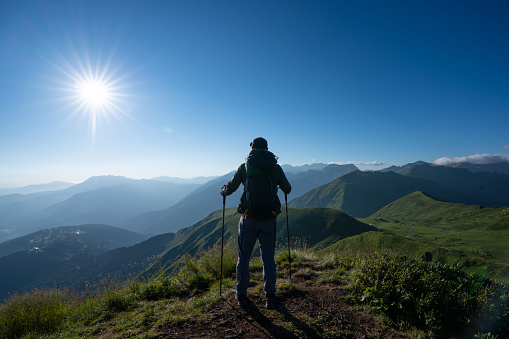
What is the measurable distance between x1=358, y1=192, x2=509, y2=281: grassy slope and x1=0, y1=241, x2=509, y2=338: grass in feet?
21.8

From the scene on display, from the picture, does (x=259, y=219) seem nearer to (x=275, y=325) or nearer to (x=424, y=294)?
(x=275, y=325)

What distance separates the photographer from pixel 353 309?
16.4 feet

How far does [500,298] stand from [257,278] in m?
5.62

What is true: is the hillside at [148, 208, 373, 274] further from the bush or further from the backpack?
the backpack

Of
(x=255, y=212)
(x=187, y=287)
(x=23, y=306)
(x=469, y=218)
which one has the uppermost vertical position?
(x=255, y=212)

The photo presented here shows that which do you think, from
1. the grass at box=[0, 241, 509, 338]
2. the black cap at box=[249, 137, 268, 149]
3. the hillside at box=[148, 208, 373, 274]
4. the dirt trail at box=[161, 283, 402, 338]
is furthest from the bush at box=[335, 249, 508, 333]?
the hillside at box=[148, 208, 373, 274]

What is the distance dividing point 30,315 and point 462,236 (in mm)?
137822

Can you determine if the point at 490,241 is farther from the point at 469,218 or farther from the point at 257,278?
the point at 257,278

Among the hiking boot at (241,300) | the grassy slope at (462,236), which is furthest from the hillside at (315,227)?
the hiking boot at (241,300)

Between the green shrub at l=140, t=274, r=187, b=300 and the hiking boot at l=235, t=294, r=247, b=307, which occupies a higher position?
the hiking boot at l=235, t=294, r=247, b=307

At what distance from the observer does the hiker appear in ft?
16.8

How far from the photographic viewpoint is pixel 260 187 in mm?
5172

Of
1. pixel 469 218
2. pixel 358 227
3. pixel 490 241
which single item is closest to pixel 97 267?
pixel 358 227

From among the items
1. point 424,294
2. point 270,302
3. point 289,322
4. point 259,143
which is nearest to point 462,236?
point 424,294
